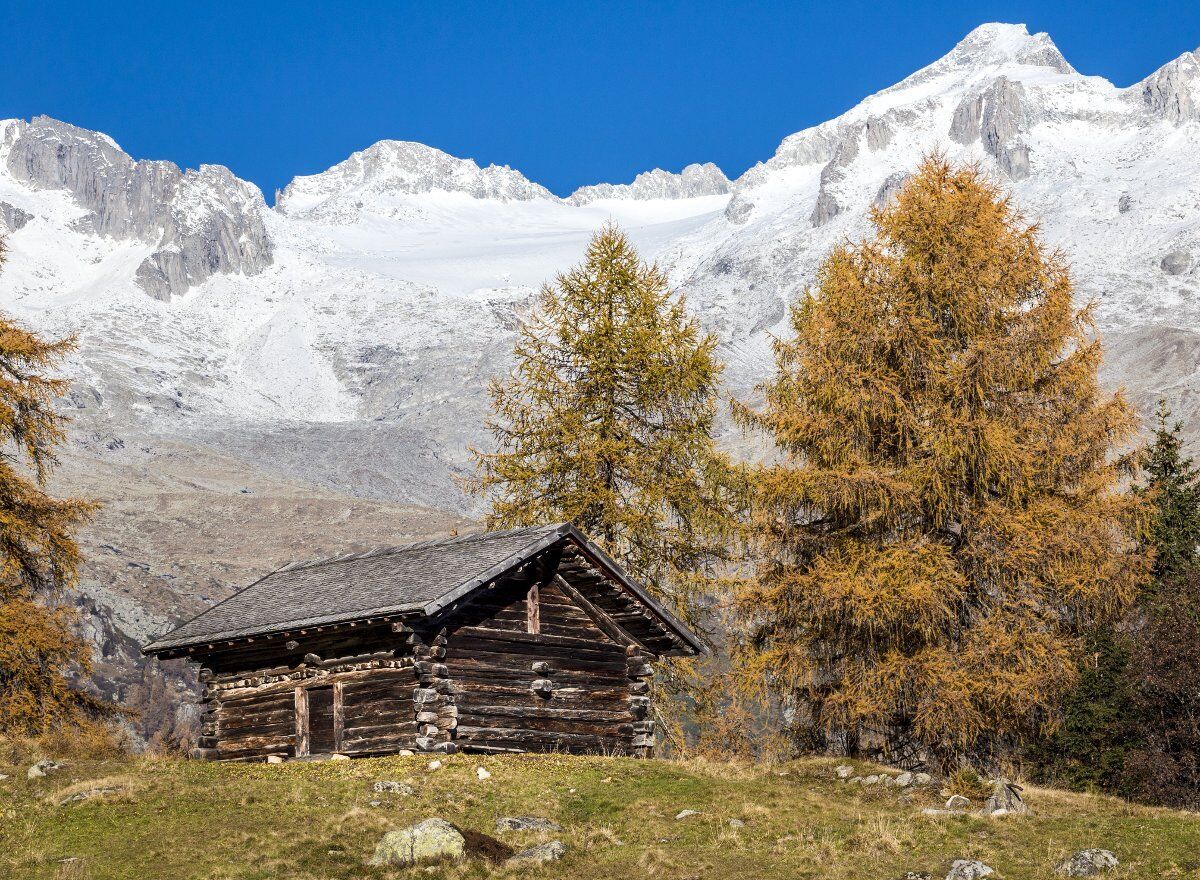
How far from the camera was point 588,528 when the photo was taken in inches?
1246

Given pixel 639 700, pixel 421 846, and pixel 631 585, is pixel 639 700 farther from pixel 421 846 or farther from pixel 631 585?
pixel 421 846

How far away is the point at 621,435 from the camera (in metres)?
31.4

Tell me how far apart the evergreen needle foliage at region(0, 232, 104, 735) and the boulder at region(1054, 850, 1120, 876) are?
20595 millimetres

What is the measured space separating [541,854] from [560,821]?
2251mm

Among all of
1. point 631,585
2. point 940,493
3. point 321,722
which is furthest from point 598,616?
point 940,493

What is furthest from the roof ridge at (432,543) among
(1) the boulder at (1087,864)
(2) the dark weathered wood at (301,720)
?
(1) the boulder at (1087,864)

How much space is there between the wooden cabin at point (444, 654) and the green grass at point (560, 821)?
1.81 m

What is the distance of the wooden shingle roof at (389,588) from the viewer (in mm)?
24281

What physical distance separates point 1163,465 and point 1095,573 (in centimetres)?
1443

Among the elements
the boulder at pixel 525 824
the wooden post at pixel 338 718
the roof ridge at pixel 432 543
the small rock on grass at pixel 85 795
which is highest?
the roof ridge at pixel 432 543

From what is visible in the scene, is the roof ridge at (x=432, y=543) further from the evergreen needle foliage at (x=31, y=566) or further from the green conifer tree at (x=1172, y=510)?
the green conifer tree at (x=1172, y=510)

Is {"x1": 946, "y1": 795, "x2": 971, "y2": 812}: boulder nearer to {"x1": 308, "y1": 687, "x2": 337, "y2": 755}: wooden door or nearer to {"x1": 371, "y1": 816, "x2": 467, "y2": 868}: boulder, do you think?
{"x1": 371, "y1": 816, "x2": 467, "y2": 868}: boulder

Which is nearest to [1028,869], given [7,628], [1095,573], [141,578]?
[1095,573]

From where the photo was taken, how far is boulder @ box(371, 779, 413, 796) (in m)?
20.7
